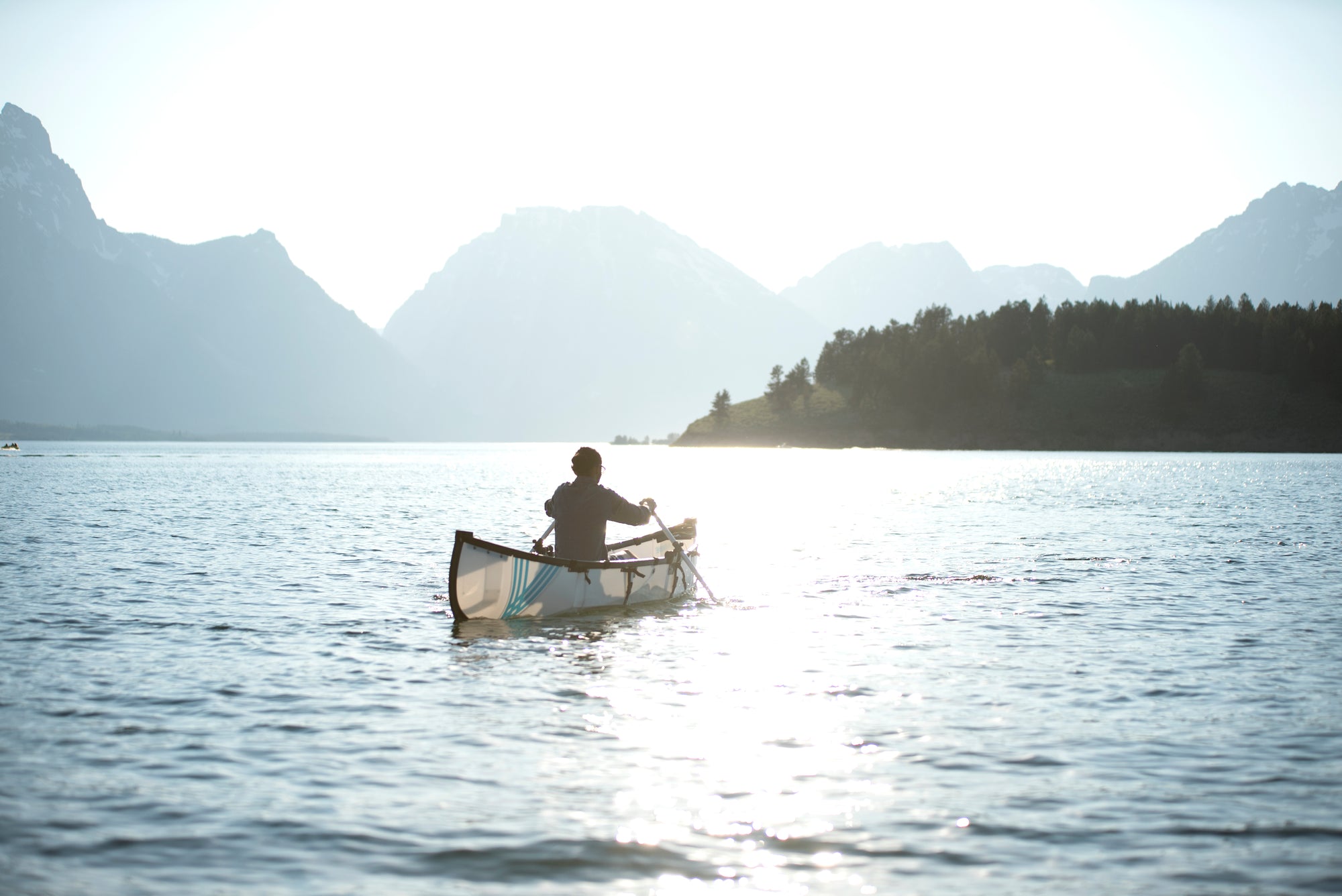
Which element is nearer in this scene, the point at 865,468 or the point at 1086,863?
the point at 1086,863

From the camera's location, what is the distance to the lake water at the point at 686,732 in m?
8.95

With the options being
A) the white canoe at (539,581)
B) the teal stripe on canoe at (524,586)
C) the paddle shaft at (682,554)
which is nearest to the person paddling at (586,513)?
the white canoe at (539,581)

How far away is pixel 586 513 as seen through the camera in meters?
22.7

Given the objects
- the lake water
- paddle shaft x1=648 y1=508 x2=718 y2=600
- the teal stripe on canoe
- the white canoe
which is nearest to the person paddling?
the white canoe

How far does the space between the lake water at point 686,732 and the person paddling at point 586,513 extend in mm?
1862

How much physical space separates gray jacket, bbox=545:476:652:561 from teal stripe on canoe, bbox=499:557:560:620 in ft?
2.01

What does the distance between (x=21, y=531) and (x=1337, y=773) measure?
46.2 metres

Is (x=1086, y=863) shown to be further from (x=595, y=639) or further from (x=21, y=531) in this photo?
(x=21, y=531)

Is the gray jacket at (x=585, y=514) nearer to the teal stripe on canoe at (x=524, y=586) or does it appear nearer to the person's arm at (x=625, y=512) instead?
the person's arm at (x=625, y=512)

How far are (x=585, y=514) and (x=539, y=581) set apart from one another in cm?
181

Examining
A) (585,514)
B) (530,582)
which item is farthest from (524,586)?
(585,514)

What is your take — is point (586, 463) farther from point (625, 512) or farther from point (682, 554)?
point (682, 554)

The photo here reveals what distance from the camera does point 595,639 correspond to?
20.1 metres

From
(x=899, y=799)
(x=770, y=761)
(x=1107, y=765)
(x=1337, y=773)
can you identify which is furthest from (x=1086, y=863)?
(x=1337, y=773)
